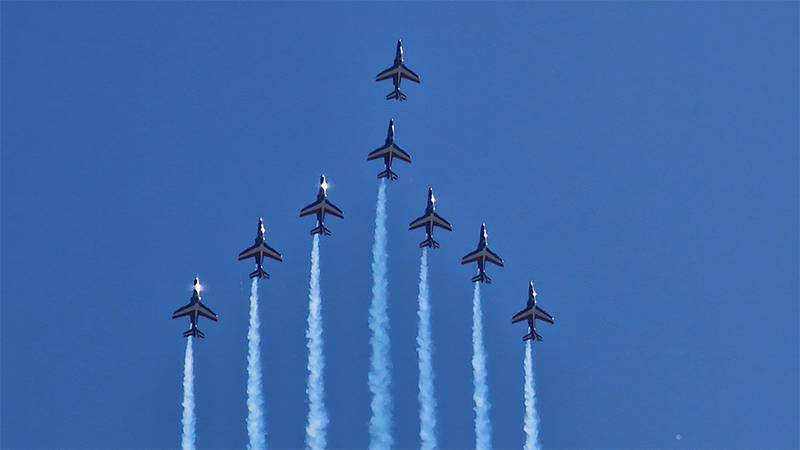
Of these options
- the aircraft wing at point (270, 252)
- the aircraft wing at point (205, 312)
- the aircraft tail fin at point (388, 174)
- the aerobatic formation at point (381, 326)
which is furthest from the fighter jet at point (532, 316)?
the aircraft wing at point (205, 312)

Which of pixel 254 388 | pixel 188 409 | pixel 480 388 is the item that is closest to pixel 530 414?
pixel 480 388

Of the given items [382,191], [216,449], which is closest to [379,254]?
[382,191]

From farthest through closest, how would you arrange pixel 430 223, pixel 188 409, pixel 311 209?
pixel 311 209, pixel 430 223, pixel 188 409

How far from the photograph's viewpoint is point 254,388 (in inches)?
5404

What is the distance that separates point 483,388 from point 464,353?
795 inches

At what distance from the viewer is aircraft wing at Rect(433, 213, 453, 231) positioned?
462ft

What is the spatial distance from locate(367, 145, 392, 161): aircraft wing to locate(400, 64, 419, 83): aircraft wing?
22.0 ft

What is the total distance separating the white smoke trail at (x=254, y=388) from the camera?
133125mm

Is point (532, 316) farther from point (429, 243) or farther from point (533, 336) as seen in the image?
point (429, 243)

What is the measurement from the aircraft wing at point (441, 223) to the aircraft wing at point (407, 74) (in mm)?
13237

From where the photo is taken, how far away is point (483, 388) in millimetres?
138875

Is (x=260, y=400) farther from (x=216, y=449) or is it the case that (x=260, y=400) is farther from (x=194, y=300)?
(x=216, y=449)

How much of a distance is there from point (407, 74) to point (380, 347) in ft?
79.6

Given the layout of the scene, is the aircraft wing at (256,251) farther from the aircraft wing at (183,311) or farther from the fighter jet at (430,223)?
the fighter jet at (430,223)
